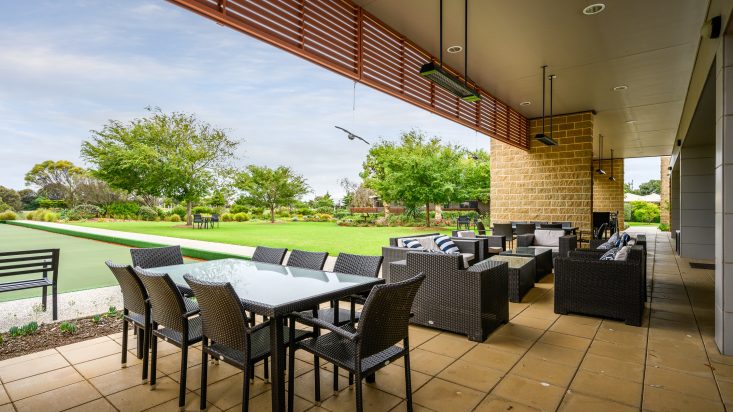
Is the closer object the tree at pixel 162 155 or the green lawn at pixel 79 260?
the green lawn at pixel 79 260

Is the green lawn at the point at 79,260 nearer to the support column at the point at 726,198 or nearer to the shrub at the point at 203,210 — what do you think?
the support column at the point at 726,198

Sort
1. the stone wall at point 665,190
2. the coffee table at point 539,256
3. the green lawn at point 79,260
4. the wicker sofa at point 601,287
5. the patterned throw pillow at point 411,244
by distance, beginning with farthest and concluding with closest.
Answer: the stone wall at point 665,190 → the coffee table at point 539,256 → the green lawn at point 79,260 → the patterned throw pillow at point 411,244 → the wicker sofa at point 601,287

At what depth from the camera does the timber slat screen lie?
271 centimetres

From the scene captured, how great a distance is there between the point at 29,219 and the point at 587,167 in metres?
22.9

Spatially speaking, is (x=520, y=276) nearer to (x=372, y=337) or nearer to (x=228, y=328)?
(x=372, y=337)

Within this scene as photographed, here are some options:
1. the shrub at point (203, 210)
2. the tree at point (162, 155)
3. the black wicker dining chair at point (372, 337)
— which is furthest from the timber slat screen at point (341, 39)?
the shrub at point (203, 210)

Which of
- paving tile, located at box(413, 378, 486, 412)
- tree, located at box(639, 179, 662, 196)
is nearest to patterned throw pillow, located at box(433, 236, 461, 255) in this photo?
paving tile, located at box(413, 378, 486, 412)

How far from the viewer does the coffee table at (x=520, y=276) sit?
4.65 m

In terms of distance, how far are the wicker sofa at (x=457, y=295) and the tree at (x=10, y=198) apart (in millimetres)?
14805

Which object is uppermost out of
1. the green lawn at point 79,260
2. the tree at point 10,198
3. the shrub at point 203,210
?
the tree at point 10,198

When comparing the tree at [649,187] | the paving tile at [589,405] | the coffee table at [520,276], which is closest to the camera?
the paving tile at [589,405]

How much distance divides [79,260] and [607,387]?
991cm

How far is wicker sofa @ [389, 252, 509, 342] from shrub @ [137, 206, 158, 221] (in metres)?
24.2

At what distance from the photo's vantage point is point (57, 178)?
1792cm
